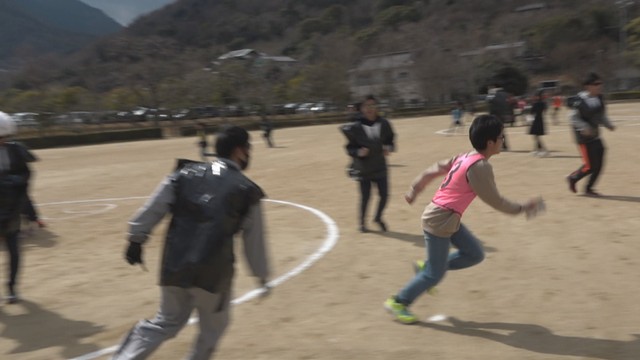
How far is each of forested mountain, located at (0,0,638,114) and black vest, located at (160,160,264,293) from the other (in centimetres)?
5745

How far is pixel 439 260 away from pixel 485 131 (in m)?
0.99

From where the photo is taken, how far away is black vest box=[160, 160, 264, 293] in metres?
3.03

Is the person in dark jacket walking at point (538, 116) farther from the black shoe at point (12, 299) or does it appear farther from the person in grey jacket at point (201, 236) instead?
the person in grey jacket at point (201, 236)

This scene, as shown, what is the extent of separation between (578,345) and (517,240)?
2839 millimetres

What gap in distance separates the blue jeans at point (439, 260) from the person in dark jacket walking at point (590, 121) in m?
4.95

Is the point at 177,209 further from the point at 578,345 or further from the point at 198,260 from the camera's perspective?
the point at 578,345

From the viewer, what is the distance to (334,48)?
83812 mm

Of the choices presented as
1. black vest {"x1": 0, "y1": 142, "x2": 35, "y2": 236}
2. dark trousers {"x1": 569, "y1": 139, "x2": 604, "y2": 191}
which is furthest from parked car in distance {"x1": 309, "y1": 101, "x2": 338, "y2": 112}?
black vest {"x1": 0, "y1": 142, "x2": 35, "y2": 236}

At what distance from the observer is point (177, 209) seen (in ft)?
10.1

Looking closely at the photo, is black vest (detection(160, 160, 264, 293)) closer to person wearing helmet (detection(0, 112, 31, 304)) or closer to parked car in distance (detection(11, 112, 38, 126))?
person wearing helmet (detection(0, 112, 31, 304))

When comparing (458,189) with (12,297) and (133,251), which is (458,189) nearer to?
(133,251)

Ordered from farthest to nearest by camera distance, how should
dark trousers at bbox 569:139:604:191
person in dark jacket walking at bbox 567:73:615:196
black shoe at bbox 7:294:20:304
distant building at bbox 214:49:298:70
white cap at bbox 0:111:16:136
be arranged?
distant building at bbox 214:49:298:70 < dark trousers at bbox 569:139:604:191 < person in dark jacket walking at bbox 567:73:615:196 < black shoe at bbox 7:294:20:304 < white cap at bbox 0:111:16:136

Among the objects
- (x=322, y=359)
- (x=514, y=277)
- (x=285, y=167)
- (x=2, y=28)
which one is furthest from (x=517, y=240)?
(x=2, y=28)

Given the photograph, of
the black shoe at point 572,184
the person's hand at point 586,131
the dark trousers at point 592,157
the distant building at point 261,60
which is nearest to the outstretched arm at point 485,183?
the person's hand at point 586,131
